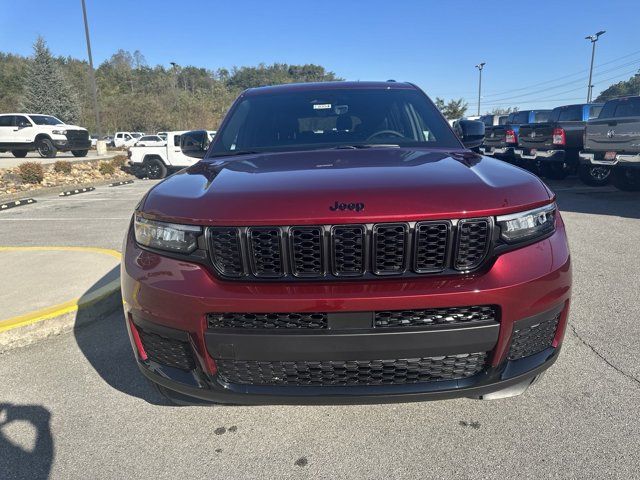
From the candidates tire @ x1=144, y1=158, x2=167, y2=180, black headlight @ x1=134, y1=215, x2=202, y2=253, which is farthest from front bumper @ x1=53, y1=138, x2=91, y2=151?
black headlight @ x1=134, y1=215, x2=202, y2=253

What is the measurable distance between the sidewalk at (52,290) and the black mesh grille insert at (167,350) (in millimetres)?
1948

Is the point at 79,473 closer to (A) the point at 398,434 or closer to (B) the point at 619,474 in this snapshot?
(A) the point at 398,434

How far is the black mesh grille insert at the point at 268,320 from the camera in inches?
73.7

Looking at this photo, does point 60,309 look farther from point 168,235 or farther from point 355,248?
point 355,248

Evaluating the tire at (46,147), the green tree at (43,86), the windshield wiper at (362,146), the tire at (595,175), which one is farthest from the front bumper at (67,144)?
the green tree at (43,86)

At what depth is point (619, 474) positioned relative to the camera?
2033 mm

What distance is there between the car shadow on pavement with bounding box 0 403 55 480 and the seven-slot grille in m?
1.37

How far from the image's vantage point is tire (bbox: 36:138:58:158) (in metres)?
21.9

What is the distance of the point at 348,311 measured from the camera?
1829mm

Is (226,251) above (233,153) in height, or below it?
below

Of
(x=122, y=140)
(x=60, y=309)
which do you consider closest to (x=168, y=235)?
(x=60, y=309)

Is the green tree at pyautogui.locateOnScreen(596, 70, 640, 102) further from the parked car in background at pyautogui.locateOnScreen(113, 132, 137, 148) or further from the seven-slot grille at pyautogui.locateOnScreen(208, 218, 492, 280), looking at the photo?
the seven-slot grille at pyautogui.locateOnScreen(208, 218, 492, 280)

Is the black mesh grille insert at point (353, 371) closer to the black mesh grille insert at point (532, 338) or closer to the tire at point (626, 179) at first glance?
the black mesh grille insert at point (532, 338)

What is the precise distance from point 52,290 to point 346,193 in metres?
3.57
